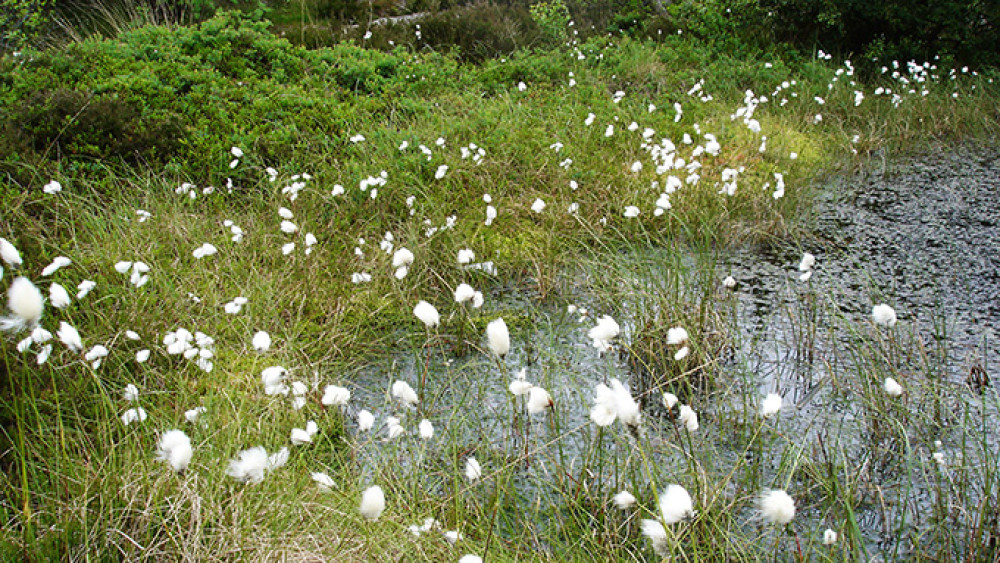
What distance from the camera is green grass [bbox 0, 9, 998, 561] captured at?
207cm

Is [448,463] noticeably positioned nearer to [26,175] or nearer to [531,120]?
[26,175]

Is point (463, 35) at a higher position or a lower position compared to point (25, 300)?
lower

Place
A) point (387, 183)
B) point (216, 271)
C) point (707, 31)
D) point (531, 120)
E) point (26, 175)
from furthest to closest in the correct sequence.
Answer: point (707, 31), point (531, 120), point (387, 183), point (26, 175), point (216, 271)

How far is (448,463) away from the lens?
263cm

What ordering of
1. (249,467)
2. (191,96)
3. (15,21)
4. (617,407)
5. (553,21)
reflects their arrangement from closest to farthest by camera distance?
1. (617,407)
2. (249,467)
3. (191,96)
4. (15,21)
5. (553,21)

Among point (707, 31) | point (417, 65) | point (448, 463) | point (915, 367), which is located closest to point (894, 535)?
point (915, 367)

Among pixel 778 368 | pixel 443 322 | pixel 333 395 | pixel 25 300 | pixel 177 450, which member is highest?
pixel 25 300

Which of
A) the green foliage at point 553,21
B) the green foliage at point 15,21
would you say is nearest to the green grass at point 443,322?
the green foliage at point 553,21

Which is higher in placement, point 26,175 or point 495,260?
point 26,175

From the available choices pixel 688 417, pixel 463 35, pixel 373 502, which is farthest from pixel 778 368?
pixel 463 35

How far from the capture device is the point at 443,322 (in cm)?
372

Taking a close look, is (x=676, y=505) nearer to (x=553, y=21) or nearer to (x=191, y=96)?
(x=191, y=96)

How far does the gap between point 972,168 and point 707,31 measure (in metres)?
3.59

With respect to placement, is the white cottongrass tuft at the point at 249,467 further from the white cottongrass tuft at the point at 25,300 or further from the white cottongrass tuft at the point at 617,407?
the white cottongrass tuft at the point at 617,407
